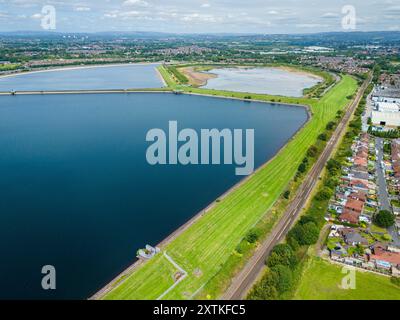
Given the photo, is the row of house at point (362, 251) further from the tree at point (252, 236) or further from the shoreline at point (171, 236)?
the shoreline at point (171, 236)

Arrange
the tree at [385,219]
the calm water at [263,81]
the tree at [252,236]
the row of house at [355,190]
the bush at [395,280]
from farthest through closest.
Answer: the calm water at [263,81]
the row of house at [355,190]
the tree at [385,219]
the tree at [252,236]
the bush at [395,280]

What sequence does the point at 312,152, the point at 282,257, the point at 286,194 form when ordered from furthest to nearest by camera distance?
1. the point at 312,152
2. the point at 286,194
3. the point at 282,257

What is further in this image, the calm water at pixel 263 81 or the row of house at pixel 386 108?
the calm water at pixel 263 81

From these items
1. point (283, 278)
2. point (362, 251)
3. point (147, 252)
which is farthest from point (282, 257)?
point (147, 252)

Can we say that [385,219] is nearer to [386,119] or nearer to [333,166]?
[333,166]

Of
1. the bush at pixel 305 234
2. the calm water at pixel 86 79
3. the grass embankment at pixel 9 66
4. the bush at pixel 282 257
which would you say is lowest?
the bush at pixel 282 257

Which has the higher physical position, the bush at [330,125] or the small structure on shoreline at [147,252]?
the bush at [330,125]

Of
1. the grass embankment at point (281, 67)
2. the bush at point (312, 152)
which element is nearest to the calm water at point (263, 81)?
the grass embankment at point (281, 67)
